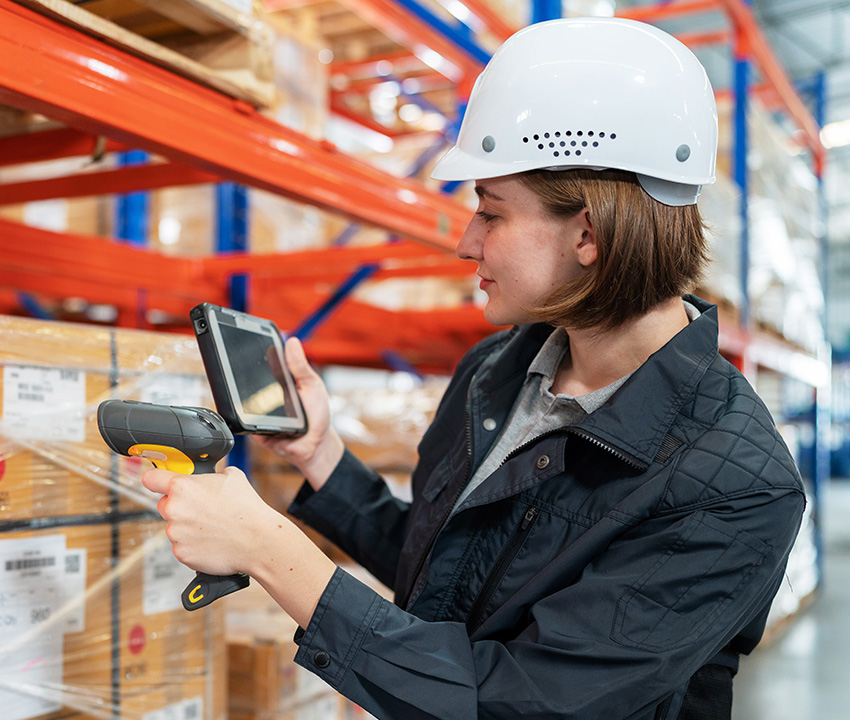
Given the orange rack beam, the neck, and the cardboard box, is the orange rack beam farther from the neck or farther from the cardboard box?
the neck

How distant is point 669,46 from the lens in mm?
1303

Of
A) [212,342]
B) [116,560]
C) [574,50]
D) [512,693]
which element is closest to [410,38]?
[574,50]

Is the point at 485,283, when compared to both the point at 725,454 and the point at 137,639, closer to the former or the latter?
the point at 725,454

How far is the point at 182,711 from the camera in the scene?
165 cm

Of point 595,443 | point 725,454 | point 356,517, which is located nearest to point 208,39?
point 356,517

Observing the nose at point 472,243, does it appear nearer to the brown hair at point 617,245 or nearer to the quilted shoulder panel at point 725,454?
the brown hair at point 617,245

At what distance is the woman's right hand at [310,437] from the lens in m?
1.63

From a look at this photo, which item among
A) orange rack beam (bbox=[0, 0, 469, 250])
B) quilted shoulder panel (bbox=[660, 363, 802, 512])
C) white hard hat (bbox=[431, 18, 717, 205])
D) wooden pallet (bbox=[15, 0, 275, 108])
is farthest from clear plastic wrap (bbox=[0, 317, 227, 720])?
quilted shoulder panel (bbox=[660, 363, 802, 512])

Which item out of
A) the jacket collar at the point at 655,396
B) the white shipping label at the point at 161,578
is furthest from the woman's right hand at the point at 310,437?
the jacket collar at the point at 655,396

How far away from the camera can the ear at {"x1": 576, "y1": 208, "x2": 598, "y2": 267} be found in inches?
49.0

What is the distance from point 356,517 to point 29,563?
0.62 m

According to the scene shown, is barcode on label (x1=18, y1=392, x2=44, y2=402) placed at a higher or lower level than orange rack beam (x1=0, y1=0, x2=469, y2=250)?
lower

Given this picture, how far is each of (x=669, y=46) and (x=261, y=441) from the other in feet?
3.49

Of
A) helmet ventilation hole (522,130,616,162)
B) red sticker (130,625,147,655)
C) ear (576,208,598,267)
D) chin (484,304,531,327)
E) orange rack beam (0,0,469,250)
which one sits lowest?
red sticker (130,625,147,655)
